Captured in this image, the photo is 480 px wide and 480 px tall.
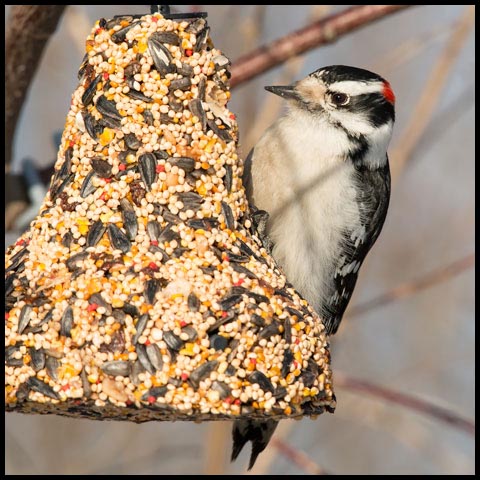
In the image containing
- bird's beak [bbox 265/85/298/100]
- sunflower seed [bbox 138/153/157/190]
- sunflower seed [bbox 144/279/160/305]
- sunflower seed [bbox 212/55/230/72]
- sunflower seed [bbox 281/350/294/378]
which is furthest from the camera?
bird's beak [bbox 265/85/298/100]

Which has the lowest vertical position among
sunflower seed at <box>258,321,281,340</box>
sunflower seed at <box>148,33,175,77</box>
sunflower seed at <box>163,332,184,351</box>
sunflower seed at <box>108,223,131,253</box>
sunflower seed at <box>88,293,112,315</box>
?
sunflower seed at <box>258,321,281,340</box>

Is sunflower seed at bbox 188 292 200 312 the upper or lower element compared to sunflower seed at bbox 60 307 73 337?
upper

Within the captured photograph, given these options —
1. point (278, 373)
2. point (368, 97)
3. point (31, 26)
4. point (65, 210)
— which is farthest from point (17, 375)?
point (368, 97)

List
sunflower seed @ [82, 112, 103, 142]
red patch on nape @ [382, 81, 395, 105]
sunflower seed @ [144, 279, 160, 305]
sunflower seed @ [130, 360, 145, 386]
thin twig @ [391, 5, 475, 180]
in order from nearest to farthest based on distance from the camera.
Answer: sunflower seed @ [130, 360, 145, 386] < sunflower seed @ [144, 279, 160, 305] < sunflower seed @ [82, 112, 103, 142] < red patch on nape @ [382, 81, 395, 105] < thin twig @ [391, 5, 475, 180]

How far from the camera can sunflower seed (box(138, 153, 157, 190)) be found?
3674 millimetres

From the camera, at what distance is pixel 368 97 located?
17.1 feet

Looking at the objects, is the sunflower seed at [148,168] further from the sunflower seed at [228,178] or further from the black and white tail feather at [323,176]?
the black and white tail feather at [323,176]

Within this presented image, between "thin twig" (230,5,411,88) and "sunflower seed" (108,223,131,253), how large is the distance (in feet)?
7.12

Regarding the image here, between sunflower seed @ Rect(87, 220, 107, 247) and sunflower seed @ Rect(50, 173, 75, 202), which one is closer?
sunflower seed @ Rect(87, 220, 107, 247)

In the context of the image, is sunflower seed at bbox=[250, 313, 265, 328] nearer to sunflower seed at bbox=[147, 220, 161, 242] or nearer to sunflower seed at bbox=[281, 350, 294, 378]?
sunflower seed at bbox=[281, 350, 294, 378]

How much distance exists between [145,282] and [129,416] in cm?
58

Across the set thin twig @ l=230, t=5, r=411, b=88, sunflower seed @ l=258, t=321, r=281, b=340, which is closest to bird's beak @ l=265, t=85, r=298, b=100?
thin twig @ l=230, t=5, r=411, b=88

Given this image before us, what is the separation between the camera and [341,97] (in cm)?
512

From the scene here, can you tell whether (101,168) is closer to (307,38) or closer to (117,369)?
(117,369)
